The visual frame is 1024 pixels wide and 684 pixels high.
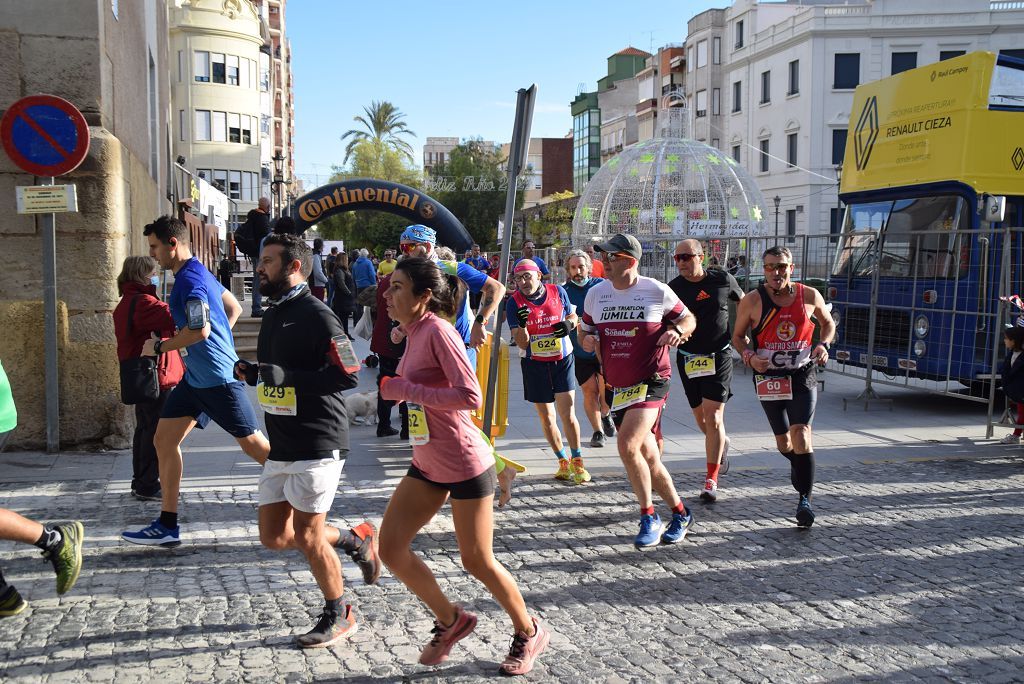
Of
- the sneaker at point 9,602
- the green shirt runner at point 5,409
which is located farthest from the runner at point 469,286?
the sneaker at point 9,602

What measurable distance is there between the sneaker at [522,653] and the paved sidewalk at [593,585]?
82mm

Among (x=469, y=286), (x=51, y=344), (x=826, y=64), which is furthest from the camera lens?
(x=826, y=64)

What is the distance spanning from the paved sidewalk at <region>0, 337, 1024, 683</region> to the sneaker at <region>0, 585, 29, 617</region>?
2.0 inches

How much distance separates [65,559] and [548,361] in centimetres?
403

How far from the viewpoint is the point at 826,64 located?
46.9m

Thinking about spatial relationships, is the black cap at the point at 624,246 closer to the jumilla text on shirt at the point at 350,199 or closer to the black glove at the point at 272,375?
the black glove at the point at 272,375

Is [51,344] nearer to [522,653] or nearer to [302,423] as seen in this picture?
[302,423]

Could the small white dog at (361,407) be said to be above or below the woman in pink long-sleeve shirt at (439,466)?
below

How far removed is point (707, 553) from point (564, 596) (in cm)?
116

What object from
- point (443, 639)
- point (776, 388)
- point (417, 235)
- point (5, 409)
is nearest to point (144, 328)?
point (417, 235)

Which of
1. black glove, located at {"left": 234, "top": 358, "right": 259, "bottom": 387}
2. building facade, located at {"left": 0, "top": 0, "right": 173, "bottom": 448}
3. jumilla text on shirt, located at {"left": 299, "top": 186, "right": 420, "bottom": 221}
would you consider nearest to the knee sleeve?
black glove, located at {"left": 234, "top": 358, "right": 259, "bottom": 387}

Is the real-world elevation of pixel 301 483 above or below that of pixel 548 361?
below

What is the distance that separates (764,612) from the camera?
476 cm

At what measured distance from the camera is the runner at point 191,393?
5555mm
